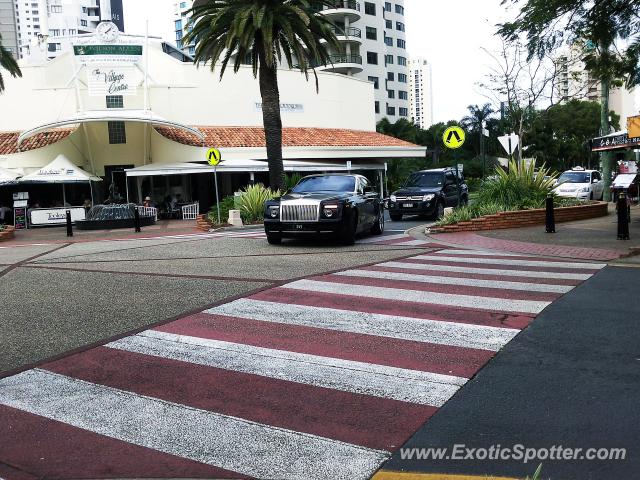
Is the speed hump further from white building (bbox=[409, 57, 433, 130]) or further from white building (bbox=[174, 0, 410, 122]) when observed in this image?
white building (bbox=[409, 57, 433, 130])

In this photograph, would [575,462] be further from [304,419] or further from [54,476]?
[54,476]

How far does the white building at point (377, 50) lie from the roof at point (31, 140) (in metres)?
28.2

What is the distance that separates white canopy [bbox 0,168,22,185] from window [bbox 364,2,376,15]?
59.1 m

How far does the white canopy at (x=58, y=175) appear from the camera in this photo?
30.0 metres

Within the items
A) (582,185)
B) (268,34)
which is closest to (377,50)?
(582,185)

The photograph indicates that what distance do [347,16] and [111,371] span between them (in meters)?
72.9

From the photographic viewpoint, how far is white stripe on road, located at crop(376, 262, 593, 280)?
31.6 ft

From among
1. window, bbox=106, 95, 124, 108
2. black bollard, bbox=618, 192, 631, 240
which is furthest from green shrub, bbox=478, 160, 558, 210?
window, bbox=106, 95, 124, 108

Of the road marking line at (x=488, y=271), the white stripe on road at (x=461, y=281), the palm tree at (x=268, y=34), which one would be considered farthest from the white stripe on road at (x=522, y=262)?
the palm tree at (x=268, y=34)

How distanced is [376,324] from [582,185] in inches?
1049

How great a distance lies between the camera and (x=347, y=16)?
240 ft

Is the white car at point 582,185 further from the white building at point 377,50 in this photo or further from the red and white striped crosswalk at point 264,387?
the white building at point 377,50

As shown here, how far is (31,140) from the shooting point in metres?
34.1

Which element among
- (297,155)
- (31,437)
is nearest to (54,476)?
(31,437)
